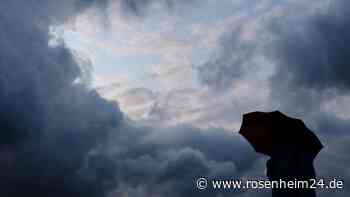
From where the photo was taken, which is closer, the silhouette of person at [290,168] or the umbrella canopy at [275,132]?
the silhouette of person at [290,168]

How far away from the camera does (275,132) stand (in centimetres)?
4700

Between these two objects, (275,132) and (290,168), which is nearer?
(290,168)

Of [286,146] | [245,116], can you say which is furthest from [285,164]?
[245,116]

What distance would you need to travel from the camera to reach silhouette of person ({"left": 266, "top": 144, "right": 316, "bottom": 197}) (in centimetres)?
4603

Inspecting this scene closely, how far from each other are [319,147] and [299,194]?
4.45 m

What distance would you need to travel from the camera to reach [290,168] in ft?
151

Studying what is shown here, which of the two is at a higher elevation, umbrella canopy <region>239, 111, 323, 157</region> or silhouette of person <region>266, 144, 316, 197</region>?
umbrella canopy <region>239, 111, 323, 157</region>

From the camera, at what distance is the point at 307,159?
1857 inches

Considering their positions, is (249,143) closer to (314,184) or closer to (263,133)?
(263,133)

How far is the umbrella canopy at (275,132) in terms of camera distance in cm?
4691

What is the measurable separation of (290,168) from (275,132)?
3083 mm

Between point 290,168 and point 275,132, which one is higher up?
point 275,132

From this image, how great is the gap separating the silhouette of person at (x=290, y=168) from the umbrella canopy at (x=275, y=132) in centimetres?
44

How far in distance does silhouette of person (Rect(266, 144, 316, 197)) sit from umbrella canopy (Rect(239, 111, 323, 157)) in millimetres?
445
